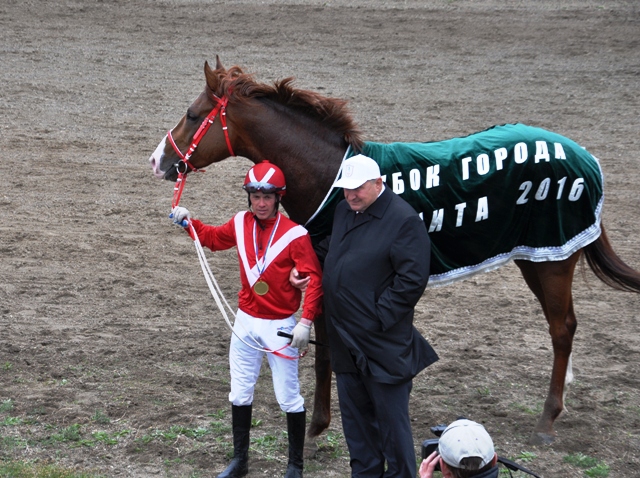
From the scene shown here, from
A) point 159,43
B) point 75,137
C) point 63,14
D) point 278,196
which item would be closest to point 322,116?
point 278,196

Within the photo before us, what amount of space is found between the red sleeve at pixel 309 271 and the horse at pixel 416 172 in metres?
0.44

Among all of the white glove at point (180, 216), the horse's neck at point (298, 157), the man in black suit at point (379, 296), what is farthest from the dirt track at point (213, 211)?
the horse's neck at point (298, 157)

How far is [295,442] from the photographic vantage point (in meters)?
4.89

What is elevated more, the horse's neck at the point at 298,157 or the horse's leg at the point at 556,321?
the horse's neck at the point at 298,157

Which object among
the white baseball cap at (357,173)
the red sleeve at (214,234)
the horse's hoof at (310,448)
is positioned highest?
the white baseball cap at (357,173)

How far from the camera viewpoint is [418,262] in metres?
4.12

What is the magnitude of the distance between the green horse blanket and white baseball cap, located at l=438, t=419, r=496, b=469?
6.86 ft

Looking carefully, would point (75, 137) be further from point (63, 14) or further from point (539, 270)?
point (539, 270)

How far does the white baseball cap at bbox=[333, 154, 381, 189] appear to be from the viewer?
13.8 ft

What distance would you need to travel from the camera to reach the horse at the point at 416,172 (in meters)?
5.18

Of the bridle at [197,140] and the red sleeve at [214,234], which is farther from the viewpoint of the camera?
the bridle at [197,140]

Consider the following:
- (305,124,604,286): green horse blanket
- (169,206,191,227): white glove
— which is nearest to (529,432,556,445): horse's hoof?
(305,124,604,286): green horse blanket

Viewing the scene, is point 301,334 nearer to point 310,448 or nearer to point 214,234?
point 214,234

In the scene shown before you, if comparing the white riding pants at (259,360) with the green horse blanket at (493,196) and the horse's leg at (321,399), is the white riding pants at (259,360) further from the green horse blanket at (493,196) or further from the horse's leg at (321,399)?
the green horse blanket at (493,196)
